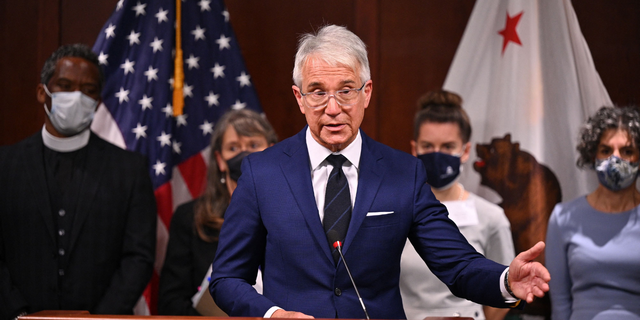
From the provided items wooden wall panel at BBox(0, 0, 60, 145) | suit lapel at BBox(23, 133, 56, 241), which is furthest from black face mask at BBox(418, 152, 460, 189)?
wooden wall panel at BBox(0, 0, 60, 145)

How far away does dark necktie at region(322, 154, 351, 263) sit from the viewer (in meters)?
2.11

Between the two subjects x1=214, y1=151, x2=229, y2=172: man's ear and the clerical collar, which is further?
x1=214, y1=151, x2=229, y2=172: man's ear

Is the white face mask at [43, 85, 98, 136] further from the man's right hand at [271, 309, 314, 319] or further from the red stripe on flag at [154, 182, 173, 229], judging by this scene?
the man's right hand at [271, 309, 314, 319]

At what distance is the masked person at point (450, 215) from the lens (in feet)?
11.0

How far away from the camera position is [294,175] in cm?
218

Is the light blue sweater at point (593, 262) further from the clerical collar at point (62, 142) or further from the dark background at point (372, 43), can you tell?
the clerical collar at point (62, 142)

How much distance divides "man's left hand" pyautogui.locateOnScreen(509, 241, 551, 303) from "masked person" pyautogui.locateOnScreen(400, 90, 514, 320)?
58.3 inches

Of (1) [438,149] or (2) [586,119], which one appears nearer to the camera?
(1) [438,149]

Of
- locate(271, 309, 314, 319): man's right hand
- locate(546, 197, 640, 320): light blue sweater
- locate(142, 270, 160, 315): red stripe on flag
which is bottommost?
locate(142, 270, 160, 315): red stripe on flag

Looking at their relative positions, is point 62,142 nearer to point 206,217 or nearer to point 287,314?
point 206,217

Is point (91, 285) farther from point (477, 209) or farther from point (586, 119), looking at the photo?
point (586, 119)

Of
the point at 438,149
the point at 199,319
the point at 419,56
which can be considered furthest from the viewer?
the point at 419,56

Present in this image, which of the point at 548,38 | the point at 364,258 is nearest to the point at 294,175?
the point at 364,258

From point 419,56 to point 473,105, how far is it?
63 centimetres
